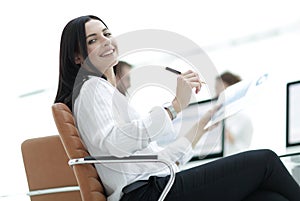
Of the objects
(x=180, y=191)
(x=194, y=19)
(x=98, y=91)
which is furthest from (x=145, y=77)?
(x=194, y=19)

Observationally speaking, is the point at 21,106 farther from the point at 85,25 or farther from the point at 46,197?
the point at 85,25

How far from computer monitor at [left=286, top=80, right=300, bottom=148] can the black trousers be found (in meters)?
1.16

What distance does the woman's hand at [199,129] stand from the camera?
1694 mm

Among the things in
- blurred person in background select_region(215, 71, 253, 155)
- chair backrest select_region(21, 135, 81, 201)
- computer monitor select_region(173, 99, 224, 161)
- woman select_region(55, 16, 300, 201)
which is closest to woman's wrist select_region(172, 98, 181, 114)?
woman select_region(55, 16, 300, 201)

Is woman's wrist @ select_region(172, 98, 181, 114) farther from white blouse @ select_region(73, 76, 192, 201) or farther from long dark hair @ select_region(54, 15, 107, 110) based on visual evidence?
long dark hair @ select_region(54, 15, 107, 110)

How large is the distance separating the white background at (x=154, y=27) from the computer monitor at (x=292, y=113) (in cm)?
8

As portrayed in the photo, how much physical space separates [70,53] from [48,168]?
71cm

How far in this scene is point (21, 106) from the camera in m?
3.66

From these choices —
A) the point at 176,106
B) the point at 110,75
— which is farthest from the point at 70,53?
the point at 176,106

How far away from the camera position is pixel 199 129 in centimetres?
175

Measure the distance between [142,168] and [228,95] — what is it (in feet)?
1.23

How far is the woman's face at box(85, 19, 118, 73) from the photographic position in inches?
65.6

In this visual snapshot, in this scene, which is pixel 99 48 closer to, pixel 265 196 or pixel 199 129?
pixel 199 129

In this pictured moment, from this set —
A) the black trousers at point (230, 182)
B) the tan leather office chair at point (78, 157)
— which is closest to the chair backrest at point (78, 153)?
the tan leather office chair at point (78, 157)
